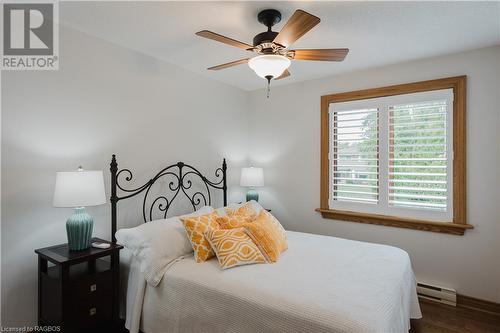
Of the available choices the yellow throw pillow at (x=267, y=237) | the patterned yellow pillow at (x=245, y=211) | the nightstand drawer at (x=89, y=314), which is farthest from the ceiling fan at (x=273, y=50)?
the nightstand drawer at (x=89, y=314)

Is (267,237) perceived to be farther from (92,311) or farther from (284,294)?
(92,311)

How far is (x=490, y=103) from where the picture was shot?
2.66 m

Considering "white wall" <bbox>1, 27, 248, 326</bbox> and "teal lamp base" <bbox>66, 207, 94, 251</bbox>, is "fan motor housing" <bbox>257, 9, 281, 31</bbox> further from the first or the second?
"teal lamp base" <bbox>66, 207, 94, 251</bbox>

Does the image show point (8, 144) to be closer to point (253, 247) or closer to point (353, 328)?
point (253, 247)

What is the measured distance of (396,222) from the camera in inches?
123

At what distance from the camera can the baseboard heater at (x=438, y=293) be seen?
9.15 feet

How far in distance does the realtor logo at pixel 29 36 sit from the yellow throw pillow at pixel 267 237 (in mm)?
2079

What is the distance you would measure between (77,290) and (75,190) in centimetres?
68

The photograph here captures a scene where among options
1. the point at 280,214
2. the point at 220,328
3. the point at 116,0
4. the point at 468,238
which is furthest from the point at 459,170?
the point at 116,0

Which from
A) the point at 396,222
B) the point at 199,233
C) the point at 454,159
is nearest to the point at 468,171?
the point at 454,159

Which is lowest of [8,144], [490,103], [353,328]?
[353,328]

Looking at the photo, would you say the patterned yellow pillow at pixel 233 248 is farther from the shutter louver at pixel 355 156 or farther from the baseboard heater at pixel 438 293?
the baseboard heater at pixel 438 293

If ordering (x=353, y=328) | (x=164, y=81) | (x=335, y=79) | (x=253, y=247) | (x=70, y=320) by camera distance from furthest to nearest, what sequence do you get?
(x=335, y=79), (x=164, y=81), (x=253, y=247), (x=70, y=320), (x=353, y=328)

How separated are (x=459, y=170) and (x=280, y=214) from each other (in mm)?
2144
